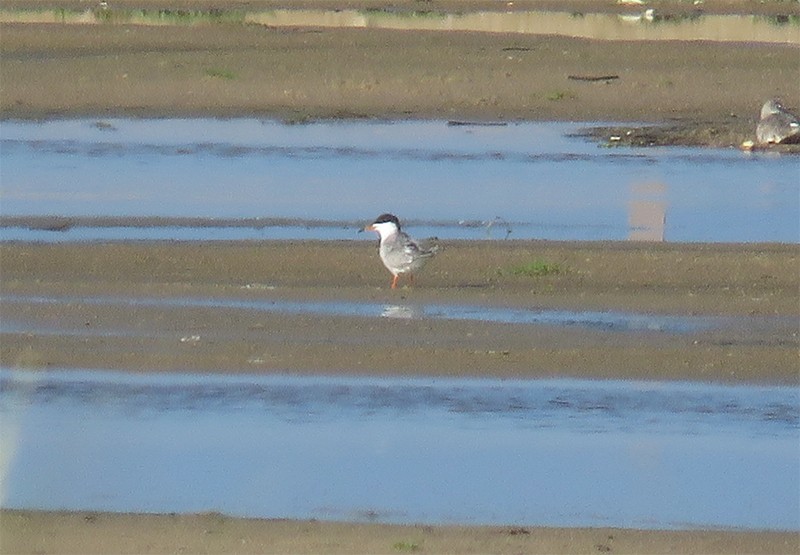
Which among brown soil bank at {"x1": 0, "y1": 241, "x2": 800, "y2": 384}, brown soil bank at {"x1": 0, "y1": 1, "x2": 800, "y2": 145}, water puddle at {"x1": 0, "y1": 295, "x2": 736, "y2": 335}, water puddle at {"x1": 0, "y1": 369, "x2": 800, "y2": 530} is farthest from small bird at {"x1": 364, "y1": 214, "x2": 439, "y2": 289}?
brown soil bank at {"x1": 0, "y1": 1, "x2": 800, "y2": 145}

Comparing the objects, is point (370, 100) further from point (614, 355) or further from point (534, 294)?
point (614, 355)

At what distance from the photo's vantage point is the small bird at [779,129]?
22281 mm

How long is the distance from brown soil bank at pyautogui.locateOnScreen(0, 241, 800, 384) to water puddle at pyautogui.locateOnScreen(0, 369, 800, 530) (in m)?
0.44

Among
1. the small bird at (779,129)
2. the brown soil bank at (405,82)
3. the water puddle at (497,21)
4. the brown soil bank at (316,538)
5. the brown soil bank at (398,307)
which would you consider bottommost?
the water puddle at (497,21)

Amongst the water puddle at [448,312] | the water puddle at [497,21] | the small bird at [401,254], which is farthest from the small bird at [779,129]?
the water puddle at [497,21]

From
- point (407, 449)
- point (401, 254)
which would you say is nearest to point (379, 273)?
point (401, 254)

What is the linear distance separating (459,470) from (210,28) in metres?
24.6

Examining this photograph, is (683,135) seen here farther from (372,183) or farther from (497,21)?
(497,21)

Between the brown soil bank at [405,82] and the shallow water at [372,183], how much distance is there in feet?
4.01

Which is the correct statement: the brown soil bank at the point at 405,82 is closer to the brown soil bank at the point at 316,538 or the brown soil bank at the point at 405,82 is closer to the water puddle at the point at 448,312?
the water puddle at the point at 448,312

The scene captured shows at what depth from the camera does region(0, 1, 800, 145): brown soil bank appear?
1011 inches

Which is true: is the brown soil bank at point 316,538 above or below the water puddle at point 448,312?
above

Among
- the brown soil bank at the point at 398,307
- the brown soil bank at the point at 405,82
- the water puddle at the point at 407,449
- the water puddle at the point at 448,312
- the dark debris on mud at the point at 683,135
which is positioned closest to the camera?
the water puddle at the point at 407,449

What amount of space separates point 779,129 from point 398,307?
10.1 meters
